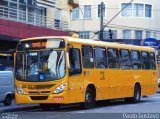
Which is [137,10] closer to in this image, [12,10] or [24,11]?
[24,11]

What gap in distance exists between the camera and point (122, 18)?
65312 mm

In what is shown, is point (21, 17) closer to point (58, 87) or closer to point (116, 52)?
point (116, 52)

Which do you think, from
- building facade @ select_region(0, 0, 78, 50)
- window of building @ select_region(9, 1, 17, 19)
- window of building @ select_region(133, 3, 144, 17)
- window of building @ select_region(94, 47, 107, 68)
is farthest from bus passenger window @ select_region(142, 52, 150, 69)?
window of building @ select_region(133, 3, 144, 17)

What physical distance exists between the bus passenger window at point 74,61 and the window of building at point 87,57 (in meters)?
0.49

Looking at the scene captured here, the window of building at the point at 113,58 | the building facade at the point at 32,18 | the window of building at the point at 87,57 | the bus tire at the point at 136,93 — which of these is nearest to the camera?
the window of building at the point at 87,57

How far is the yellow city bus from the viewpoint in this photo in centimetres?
2055

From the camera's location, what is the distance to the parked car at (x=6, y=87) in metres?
26.5

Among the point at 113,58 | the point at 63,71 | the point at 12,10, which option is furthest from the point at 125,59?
the point at 12,10

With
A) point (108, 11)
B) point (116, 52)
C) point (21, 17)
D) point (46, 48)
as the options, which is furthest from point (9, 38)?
point (108, 11)

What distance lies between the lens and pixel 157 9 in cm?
6638

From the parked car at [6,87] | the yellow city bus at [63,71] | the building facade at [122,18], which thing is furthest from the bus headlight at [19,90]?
the building facade at [122,18]

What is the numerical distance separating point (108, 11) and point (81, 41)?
43907mm

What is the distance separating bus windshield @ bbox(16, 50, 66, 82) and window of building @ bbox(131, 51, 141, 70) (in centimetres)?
742

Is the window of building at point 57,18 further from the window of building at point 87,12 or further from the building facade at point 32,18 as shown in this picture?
the window of building at point 87,12
